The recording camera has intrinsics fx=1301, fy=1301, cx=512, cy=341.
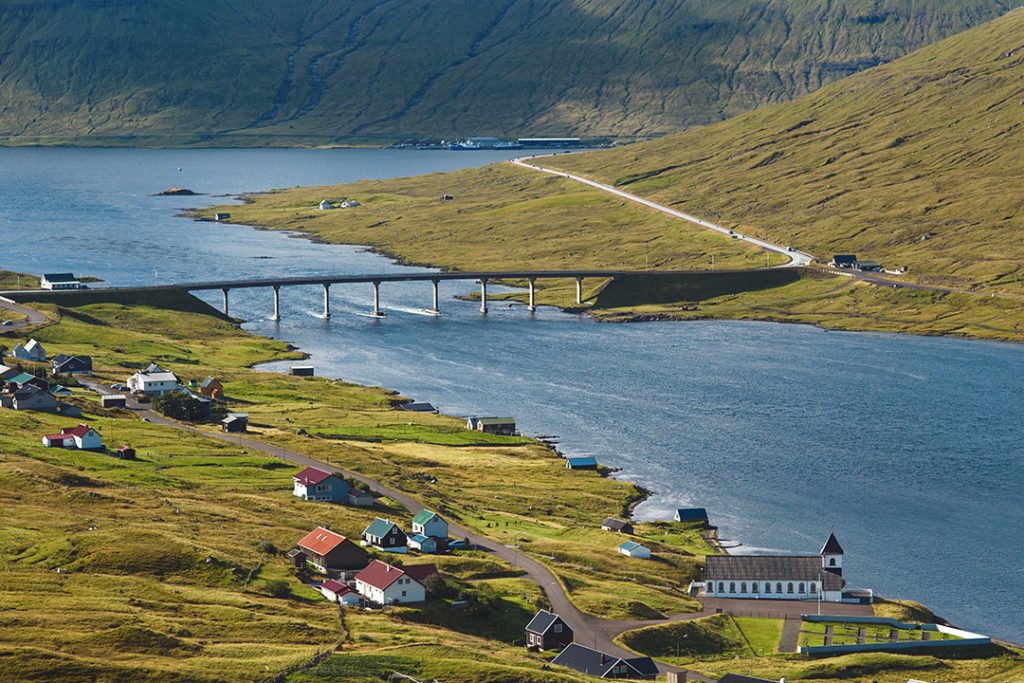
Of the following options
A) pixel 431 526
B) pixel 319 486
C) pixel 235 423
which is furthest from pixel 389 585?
pixel 235 423

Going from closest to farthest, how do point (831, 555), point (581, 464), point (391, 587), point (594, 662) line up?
point (594, 662)
point (391, 587)
point (831, 555)
point (581, 464)

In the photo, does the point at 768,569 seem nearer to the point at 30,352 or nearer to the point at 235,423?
the point at 235,423

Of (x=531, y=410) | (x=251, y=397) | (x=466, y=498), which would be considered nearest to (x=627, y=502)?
(x=466, y=498)

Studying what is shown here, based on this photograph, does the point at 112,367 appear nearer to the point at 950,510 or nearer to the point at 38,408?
the point at 38,408

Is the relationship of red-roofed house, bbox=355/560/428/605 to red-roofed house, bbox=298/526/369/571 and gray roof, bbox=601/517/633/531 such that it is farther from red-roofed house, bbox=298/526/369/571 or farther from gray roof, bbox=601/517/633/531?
gray roof, bbox=601/517/633/531

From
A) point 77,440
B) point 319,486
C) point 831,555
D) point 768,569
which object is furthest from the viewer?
point 77,440

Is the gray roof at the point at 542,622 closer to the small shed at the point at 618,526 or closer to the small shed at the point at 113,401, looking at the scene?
the small shed at the point at 618,526

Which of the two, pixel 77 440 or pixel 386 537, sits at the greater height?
pixel 77 440
